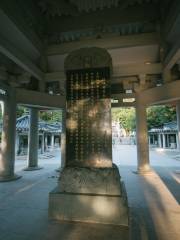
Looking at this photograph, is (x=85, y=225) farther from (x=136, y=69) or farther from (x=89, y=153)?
(x=136, y=69)

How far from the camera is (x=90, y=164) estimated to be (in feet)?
12.4

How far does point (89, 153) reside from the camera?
3.85 metres

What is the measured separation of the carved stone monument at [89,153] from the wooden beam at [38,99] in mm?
4728

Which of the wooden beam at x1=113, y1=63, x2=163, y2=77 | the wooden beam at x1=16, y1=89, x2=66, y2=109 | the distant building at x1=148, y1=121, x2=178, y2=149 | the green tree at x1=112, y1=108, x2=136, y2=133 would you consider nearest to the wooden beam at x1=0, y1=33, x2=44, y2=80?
the wooden beam at x1=16, y1=89, x2=66, y2=109

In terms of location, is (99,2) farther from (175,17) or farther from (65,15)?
(175,17)

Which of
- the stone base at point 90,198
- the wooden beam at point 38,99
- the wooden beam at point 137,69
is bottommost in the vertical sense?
the stone base at point 90,198

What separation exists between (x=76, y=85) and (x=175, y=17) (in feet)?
14.1

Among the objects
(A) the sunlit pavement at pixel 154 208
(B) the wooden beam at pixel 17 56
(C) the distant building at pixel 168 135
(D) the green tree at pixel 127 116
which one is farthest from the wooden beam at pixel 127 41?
(D) the green tree at pixel 127 116

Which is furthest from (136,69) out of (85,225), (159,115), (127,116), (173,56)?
(127,116)

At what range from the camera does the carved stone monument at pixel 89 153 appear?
3.29 m

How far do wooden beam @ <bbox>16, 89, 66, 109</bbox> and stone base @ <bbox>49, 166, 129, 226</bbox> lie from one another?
5603 millimetres

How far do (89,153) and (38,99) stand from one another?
5.64 metres

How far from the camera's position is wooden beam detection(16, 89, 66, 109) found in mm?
8211

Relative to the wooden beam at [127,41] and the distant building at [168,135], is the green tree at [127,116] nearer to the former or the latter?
the distant building at [168,135]
